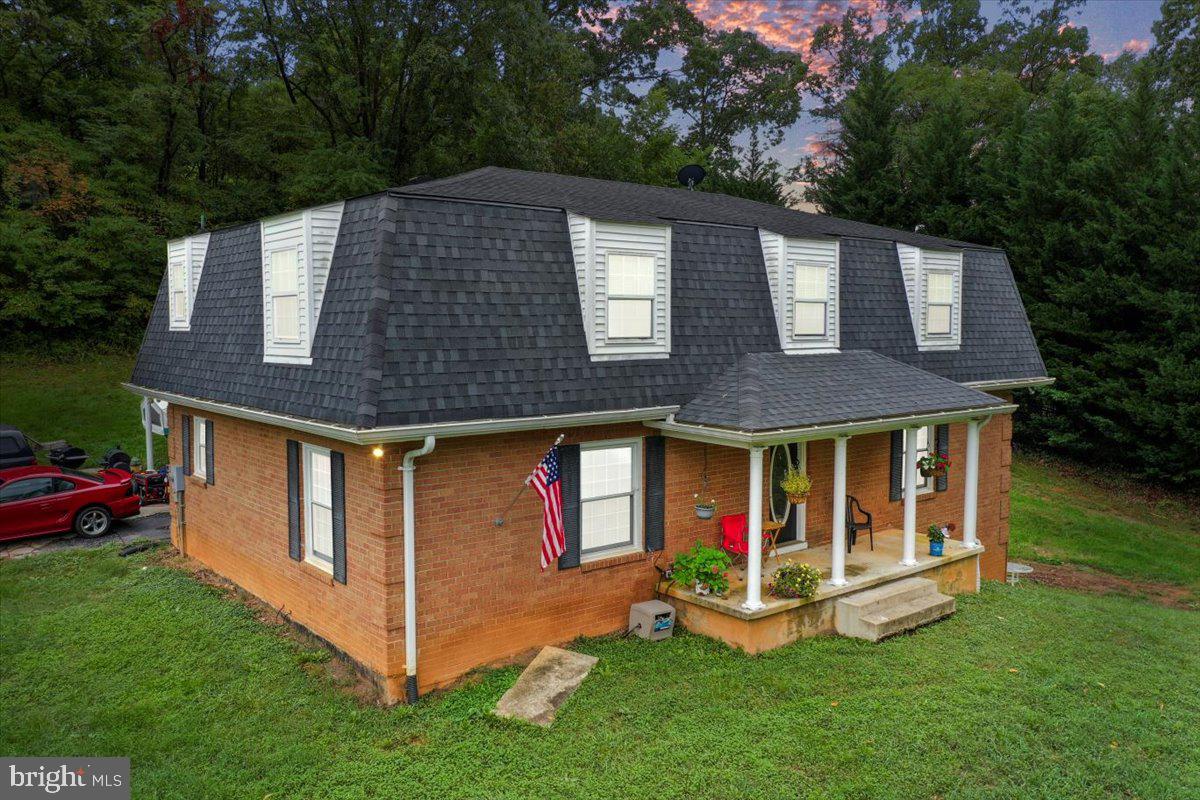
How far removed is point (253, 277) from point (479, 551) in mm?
5192

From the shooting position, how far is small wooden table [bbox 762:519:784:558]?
10531 mm

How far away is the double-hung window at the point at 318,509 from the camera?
29.9 ft

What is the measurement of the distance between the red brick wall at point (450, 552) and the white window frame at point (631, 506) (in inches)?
5.2

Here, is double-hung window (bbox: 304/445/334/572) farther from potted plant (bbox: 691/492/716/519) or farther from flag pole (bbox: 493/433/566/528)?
potted plant (bbox: 691/492/716/519)

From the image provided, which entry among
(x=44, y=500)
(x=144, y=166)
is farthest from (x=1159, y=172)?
(x=144, y=166)

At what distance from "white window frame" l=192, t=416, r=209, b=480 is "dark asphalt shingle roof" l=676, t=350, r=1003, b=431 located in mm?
7724

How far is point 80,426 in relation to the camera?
21.6 meters

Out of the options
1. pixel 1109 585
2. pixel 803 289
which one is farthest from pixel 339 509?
pixel 1109 585

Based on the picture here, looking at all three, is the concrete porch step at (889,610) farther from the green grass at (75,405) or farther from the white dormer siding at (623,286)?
the green grass at (75,405)

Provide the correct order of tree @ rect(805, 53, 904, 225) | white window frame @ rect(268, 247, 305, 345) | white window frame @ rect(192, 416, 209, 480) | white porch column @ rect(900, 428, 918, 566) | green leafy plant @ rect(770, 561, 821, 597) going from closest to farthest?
1. white window frame @ rect(268, 247, 305, 345)
2. green leafy plant @ rect(770, 561, 821, 597)
3. white porch column @ rect(900, 428, 918, 566)
4. white window frame @ rect(192, 416, 209, 480)
5. tree @ rect(805, 53, 904, 225)

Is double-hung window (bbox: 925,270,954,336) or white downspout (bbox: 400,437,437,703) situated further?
double-hung window (bbox: 925,270,954,336)

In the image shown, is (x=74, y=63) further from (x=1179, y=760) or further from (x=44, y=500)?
(x=1179, y=760)

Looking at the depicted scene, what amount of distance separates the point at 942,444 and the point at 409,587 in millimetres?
9962
